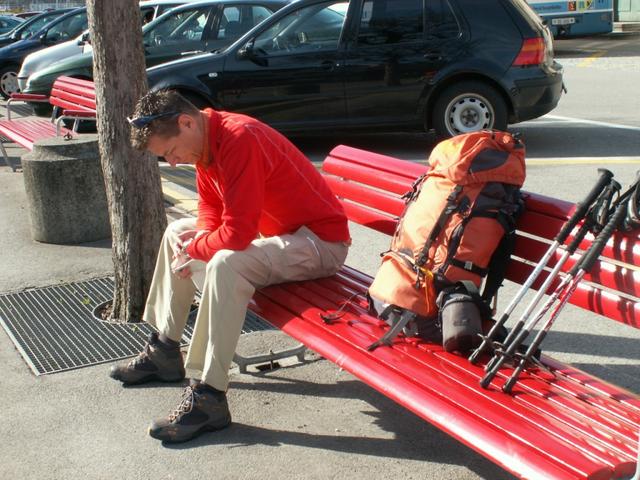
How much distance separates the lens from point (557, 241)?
3.49 metres

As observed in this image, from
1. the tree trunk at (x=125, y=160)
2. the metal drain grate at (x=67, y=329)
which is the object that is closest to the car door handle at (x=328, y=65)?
the metal drain grate at (x=67, y=329)

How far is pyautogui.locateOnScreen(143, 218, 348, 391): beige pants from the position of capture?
3.89 metres

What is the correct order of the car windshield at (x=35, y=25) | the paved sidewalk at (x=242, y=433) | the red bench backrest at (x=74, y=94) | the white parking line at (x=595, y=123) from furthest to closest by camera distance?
the car windshield at (x=35, y=25) → the white parking line at (x=595, y=123) → the red bench backrest at (x=74, y=94) → the paved sidewalk at (x=242, y=433)

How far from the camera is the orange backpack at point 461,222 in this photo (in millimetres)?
3619

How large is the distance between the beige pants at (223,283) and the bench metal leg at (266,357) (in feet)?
0.73

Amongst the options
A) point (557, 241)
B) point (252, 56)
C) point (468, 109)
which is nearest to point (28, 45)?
point (252, 56)

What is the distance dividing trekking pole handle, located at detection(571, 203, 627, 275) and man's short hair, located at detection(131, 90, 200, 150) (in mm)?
1744

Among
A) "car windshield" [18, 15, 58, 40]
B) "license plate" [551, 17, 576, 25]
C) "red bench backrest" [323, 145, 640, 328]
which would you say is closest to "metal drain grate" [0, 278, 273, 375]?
"red bench backrest" [323, 145, 640, 328]

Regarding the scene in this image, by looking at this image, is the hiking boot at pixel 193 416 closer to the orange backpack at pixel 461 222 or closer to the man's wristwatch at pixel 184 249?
the man's wristwatch at pixel 184 249

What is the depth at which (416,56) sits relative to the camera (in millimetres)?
10109

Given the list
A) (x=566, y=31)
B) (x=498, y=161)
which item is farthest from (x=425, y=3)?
(x=566, y=31)

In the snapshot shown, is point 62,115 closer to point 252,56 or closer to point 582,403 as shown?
point 252,56

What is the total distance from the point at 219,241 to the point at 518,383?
4.70ft

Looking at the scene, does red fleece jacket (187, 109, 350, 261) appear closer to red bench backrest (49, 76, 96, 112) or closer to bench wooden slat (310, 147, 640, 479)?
bench wooden slat (310, 147, 640, 479)
